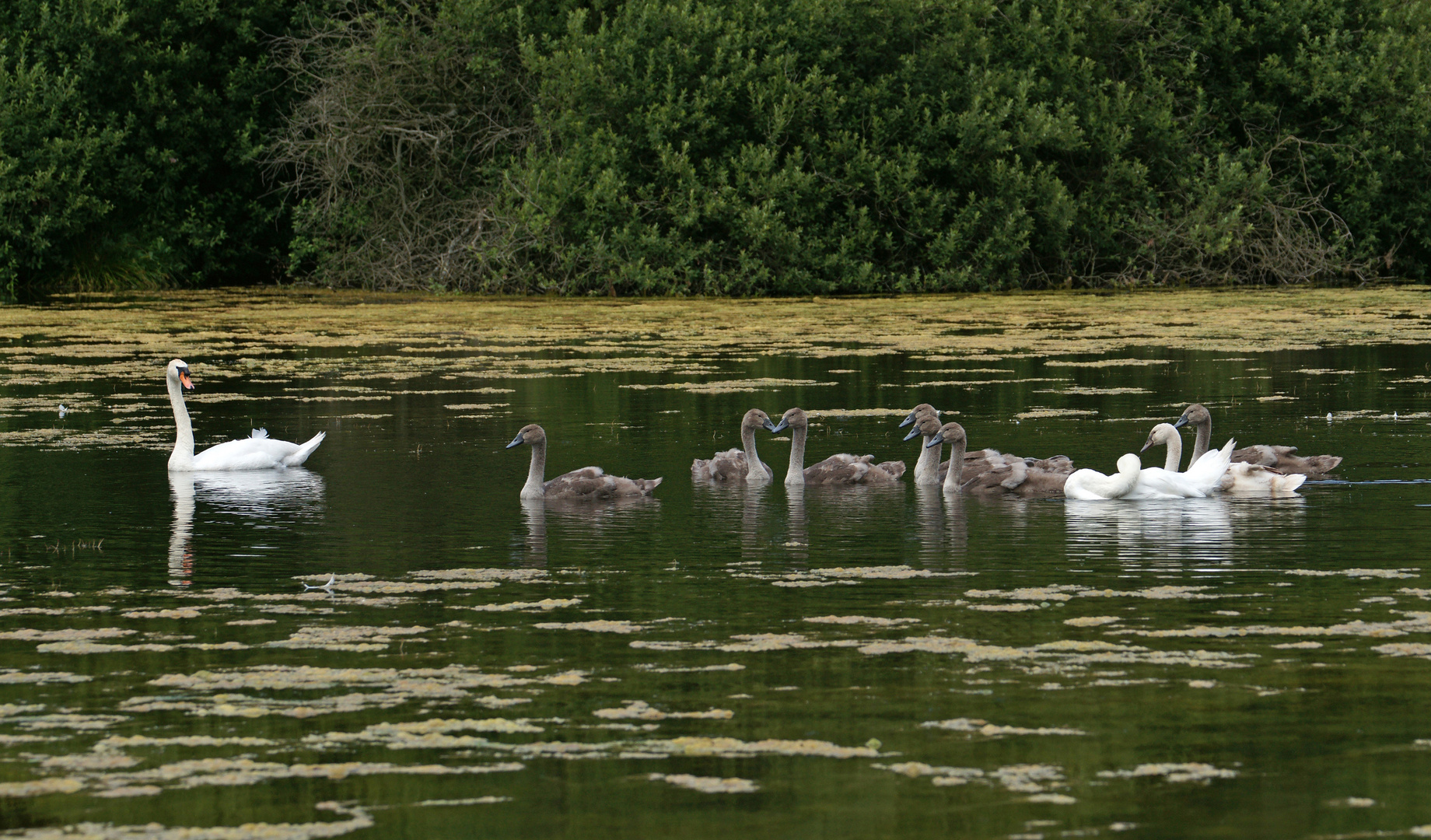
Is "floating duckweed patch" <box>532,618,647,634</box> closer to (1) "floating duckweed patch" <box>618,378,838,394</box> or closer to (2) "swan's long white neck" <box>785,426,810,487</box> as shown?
(2) "swan's long white neck" <box>785,426,810,487</box>

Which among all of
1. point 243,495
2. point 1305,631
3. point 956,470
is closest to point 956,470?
point 956,470

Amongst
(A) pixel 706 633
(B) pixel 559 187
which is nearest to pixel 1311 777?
(A) pixel 706 633

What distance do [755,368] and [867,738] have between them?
12.5m

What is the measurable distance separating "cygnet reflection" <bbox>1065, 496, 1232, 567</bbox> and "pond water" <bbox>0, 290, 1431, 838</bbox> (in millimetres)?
32

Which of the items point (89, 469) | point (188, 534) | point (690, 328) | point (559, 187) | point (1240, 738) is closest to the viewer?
point (1240, 738)

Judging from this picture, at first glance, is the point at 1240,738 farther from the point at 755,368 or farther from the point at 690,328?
the point at 690,328

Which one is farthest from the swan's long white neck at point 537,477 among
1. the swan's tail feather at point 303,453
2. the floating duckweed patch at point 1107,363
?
the floating duckweed patch at point 1107,363

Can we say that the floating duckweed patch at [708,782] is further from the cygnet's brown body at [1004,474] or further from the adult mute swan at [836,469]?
the adult mute swan at [836,469]

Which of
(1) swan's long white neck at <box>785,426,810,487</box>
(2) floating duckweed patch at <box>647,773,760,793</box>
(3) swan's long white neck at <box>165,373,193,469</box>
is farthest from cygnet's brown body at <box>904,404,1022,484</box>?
(2) floating duckweed patch at <box>647,773,760,793</box>

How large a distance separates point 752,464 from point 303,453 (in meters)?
2.88

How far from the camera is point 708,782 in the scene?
195 inches

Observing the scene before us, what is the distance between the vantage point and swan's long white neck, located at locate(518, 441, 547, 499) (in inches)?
413

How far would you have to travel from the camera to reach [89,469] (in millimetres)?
11555

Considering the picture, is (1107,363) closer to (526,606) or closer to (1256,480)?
(1256,480)
